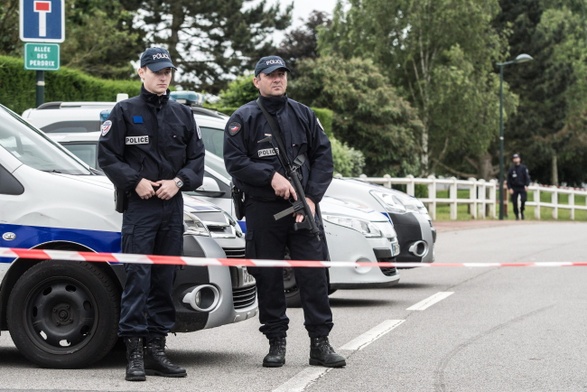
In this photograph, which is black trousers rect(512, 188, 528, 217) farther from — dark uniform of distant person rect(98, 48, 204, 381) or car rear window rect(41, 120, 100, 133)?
dark uniform of distant person rect(98, 48, 204, 381)

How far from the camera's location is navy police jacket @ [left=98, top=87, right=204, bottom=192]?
292 inches

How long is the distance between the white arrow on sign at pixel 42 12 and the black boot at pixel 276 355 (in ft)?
20.2

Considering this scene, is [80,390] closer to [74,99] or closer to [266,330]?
[266,330]

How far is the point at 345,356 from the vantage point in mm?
8312

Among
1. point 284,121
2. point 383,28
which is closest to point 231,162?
point 284,121

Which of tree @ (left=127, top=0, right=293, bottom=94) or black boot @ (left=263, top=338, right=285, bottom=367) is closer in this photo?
black boot @ (left=263, top=338, right=285, bottom=367)

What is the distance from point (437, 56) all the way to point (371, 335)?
51.3 m

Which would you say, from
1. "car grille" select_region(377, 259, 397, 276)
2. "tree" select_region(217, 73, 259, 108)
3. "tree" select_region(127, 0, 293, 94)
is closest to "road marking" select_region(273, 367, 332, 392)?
"car grille" select_region(377, 259, 397, 276)

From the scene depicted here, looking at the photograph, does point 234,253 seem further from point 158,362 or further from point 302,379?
point 302,379

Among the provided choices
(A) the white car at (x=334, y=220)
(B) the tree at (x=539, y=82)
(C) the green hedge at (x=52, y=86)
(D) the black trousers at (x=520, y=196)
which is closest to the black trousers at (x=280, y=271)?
(A) the white car at (x=334, y=220)

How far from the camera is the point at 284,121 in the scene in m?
7.81

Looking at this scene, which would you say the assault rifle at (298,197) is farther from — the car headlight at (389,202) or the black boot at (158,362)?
the car headlight at (389,202)

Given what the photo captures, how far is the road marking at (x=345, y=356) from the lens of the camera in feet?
22.9

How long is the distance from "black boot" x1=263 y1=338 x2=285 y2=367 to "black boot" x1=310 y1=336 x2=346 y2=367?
188 millimetres
